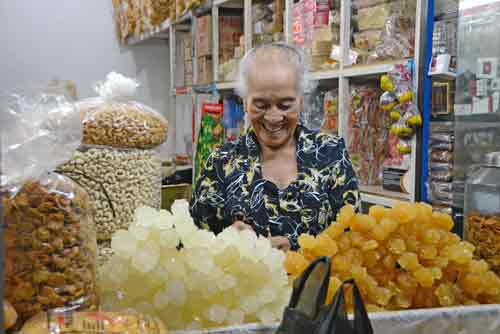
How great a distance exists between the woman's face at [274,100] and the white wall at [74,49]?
368 centimetres

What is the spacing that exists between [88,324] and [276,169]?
1.19 meters

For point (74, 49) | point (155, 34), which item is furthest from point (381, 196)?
point (74, 49)

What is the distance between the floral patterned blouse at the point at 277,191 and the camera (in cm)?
168

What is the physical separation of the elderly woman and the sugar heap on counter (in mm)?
792

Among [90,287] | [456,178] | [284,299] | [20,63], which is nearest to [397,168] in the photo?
[456,178]

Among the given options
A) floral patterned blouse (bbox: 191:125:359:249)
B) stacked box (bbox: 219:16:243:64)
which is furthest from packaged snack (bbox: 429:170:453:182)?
stacked box (bbox: 219:16:243:64)

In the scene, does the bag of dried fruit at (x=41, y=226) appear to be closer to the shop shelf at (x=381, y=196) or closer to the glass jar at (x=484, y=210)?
the glass jar at (x=484, y=210)

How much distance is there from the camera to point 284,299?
830 millimetres

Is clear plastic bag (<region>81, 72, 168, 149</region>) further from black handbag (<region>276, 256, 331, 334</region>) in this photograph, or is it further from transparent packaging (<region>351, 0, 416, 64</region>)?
transparent packaging (<region>351, 0, 416, 64</region>)

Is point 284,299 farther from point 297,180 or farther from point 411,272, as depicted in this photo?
point 297,180

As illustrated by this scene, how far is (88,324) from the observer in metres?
0.61

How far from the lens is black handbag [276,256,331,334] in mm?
665

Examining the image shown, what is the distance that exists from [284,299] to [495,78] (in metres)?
1.52

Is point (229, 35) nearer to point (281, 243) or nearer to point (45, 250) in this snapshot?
point (281, 243)
